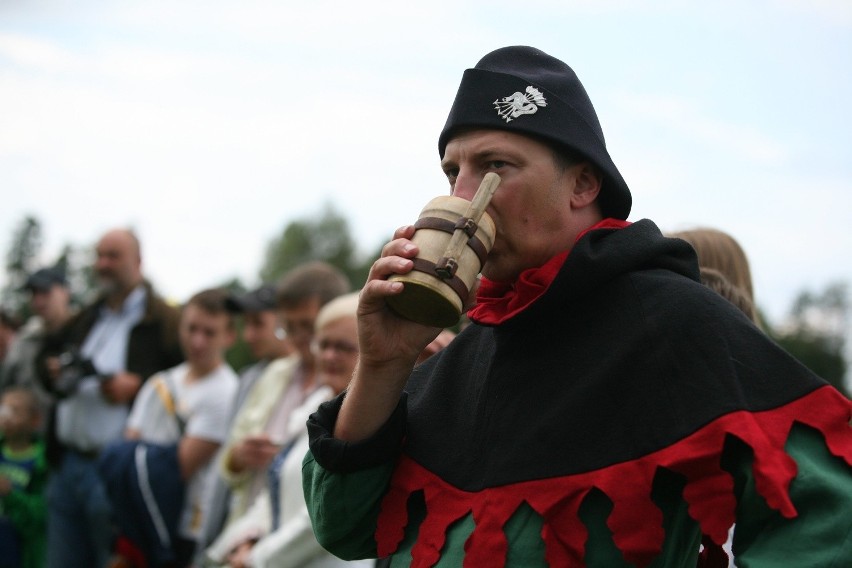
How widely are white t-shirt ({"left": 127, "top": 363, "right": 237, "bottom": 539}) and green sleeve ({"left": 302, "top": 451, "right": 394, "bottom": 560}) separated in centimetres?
336

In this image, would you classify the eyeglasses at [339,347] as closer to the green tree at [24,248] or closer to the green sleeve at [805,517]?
the green sleeve at [805,517]

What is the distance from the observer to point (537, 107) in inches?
88.0

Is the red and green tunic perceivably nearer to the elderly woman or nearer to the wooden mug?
the wooden mug

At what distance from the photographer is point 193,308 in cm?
610

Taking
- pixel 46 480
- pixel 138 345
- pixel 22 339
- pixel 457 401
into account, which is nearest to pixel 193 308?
pixel 138 345

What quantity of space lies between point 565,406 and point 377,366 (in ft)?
1.50

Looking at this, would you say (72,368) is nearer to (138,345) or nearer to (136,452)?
(138,345)

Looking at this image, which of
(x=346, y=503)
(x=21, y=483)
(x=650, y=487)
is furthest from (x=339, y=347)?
(x=21, y=483)

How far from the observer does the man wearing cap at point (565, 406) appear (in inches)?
73.3

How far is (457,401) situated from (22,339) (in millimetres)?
6923

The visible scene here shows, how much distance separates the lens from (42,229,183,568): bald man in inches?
251

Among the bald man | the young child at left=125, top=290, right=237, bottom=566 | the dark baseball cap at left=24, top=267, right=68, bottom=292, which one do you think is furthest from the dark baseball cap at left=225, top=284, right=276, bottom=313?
the dark baseball cap at left=24, top=267, right=68, bottom=292

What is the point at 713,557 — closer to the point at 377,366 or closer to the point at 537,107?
the point at 377,366

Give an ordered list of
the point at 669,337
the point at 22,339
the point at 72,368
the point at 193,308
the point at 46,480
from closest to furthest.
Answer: the point at 669,337, the point at 193,308, the point at 72,368, the point at 46,480, the point at 22,339
